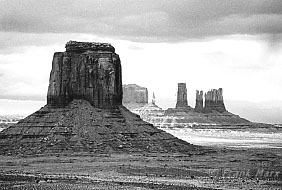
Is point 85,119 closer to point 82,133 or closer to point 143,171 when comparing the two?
point 82,133

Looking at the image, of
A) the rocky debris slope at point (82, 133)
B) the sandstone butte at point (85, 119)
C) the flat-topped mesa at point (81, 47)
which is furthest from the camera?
the flat-topped mesa at point (81, 47)

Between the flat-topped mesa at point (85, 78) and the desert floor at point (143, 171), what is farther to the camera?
the flat-topped mesa at point (85, 78)

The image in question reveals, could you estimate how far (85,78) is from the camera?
117 m

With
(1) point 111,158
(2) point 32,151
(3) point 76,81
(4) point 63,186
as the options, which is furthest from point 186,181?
(3) point 76,81

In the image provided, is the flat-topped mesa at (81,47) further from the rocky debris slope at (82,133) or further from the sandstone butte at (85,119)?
the rocky debris slope at (82,133)

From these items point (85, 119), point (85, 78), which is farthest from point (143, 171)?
point (85, 78)

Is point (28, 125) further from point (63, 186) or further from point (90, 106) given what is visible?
point (63, 186)

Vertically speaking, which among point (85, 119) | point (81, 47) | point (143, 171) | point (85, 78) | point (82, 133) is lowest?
point (143, 171)

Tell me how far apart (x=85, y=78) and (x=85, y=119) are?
7490mm

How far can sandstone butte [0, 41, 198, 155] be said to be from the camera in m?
109

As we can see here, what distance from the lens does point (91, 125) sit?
366 ft

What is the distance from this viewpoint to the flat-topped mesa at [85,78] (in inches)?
4562

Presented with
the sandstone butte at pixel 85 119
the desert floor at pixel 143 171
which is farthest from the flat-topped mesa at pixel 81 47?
the desert floor at pixel 143 171

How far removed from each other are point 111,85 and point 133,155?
1427 centimetres
